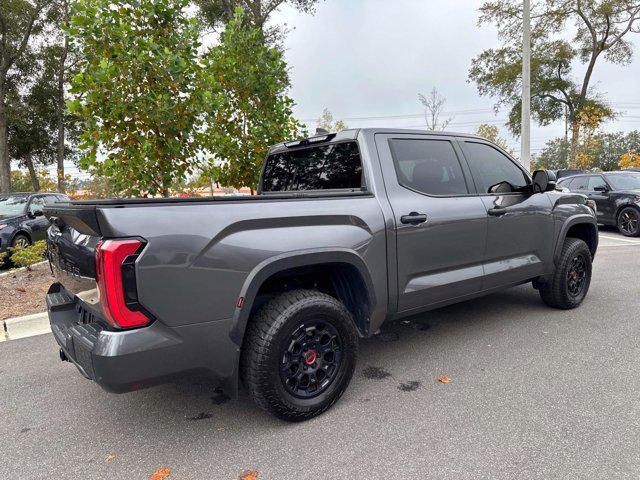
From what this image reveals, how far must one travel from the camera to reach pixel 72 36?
4934 millimetres

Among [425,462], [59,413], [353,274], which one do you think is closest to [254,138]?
[353,274]

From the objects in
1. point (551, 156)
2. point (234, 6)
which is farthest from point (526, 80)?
point (551, 156)

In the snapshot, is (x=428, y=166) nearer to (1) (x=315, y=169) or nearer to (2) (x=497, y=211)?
(2) (x=497, y=211)

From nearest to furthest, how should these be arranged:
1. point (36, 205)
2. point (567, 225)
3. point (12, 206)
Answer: point (567, 225) → point (12, 206) → point (36, 205)

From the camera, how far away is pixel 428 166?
3.49 metres

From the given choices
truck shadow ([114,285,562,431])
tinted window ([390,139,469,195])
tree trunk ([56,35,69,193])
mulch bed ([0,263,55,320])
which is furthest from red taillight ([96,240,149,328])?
tree trunk ([56,35,69,193])

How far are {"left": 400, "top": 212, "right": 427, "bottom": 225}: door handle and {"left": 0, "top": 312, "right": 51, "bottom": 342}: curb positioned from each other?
400 cm

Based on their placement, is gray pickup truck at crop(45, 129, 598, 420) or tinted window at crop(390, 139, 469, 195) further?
tinted window at crop(390, 139, 469, 195)

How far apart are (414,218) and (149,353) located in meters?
1.97

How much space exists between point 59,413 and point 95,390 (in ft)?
1.03

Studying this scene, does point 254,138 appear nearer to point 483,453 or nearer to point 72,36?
point 72,36

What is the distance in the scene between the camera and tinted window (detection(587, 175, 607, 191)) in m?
11.5

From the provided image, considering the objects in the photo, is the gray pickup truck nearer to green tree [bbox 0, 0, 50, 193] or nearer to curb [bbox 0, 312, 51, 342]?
curb [bbox 0, 312, 51, 342]

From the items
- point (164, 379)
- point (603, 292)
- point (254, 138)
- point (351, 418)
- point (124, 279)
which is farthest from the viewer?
point (254, 138)
